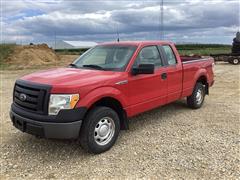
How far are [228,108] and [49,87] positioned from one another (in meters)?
5.21

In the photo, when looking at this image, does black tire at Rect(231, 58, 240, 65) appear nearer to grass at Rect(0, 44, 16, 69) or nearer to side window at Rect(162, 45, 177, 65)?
side window at Rect(162, 45, 177, 65)

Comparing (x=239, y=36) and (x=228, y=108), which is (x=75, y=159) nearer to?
(x=228, y=108)

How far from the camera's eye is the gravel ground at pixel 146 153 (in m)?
4.44

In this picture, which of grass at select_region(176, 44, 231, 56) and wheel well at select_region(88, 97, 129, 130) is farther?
grass at select_region(176, 44, 231, 56)

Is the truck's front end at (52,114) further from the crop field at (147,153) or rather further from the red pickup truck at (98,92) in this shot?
the crop field at (147,153)

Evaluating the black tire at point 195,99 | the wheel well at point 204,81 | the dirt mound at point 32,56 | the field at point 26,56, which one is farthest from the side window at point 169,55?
the dirt mound at point 32,56

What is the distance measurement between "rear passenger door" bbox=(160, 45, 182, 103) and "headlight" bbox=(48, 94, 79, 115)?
8.74ft

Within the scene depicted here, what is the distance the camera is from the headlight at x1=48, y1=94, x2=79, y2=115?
180 inches

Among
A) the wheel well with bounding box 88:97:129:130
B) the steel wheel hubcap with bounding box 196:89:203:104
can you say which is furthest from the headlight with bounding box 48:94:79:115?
the steel wheel hubcap with bounding box 196:89:203:104

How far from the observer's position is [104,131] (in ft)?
16.9

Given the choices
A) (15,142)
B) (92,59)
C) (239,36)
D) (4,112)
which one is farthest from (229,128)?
(239,36)

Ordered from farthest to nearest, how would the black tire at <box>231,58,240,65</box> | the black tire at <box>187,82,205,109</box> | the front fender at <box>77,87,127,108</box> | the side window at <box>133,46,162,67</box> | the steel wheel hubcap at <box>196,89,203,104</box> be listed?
the black tire at <box>231,58,240,65</box>, the steel wheel hubcap at <box>196,89,203,104</box>, the black tire at <box>187,82,205,109</box>, the side window at <box>133,46,162,67</box>, the front fender at <box>77,87,127,108</box>

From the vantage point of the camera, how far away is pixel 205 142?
5.53 metres

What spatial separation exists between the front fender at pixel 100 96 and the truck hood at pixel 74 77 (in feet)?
0.48
